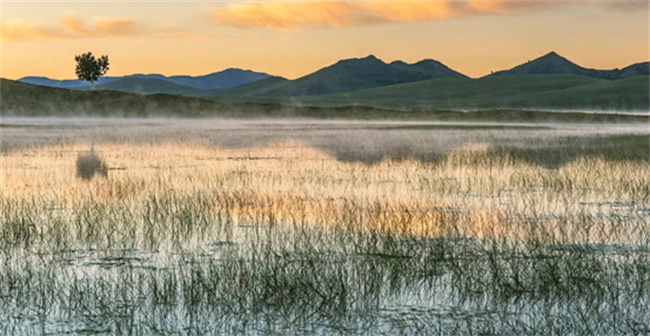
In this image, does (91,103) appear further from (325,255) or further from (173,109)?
(325,255)

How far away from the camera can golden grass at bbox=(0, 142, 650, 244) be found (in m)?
15.5

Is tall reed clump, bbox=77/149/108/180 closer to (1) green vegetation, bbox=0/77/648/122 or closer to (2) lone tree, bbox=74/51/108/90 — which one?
(1) green vegetation, bbox=0/77/648/122

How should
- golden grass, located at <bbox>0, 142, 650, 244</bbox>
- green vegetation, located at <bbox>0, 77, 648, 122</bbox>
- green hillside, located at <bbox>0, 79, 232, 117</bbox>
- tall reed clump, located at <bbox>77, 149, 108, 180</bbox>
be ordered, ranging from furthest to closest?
green hillside, located at <bbox>0, 79, 232, 117</bbox>
green vegetation, located at <bbox>0, 77, 648, 122</bbox>
tall reed clump, located at <bbox>77, 149, 108, 180</bbox>
golden grass, located at <bbox>0, 142, 650, 244</bbox>

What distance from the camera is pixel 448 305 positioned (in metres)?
10.0

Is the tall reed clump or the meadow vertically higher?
the meadow

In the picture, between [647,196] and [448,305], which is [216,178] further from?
[448,305]

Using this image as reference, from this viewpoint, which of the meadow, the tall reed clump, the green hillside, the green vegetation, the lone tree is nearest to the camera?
the meadow

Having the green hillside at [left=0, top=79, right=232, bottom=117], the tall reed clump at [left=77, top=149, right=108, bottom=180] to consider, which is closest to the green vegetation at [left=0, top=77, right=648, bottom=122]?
the green hillside at [left=0, top=79, right=232, bottom=117]

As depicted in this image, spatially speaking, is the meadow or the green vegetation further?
the green vegetation

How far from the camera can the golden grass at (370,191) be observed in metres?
15.5

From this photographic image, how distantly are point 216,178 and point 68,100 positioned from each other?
337 ft

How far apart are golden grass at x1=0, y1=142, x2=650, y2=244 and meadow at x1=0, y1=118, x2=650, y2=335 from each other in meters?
0.09

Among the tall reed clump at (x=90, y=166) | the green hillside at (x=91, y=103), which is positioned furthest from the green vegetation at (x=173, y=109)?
the tall reed clump at (x=90, y=166)

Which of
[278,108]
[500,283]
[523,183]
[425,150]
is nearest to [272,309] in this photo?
[500,283]
